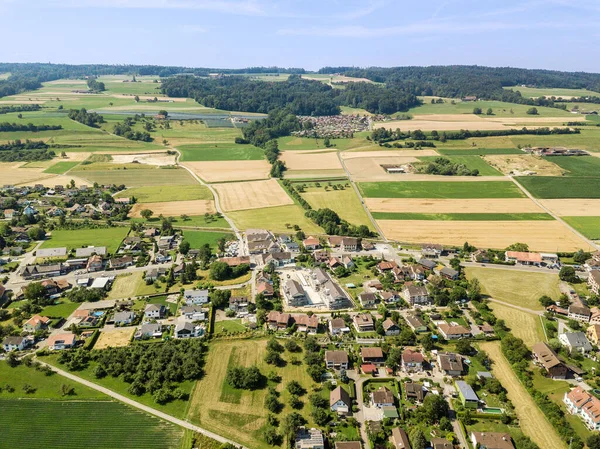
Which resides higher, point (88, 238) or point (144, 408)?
point (88, 238)

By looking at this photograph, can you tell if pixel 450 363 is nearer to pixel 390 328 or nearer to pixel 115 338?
pixel 390 328

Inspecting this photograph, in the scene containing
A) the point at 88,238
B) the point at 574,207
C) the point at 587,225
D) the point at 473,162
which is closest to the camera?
the point at 88,238

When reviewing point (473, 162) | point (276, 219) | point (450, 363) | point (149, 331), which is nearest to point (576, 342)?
point (450, 363)

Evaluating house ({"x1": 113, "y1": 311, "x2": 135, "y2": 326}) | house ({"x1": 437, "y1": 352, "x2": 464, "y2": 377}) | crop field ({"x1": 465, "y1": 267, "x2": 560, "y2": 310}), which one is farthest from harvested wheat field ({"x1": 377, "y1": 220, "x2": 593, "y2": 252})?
house ({"x1": 113, "y1": 311, "x2": 135, "y2": 326})

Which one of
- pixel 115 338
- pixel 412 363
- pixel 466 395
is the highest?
pixel 412 363

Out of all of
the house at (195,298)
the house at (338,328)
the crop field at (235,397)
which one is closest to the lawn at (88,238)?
the house at (195,298)

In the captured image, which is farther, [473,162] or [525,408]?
[473,162]

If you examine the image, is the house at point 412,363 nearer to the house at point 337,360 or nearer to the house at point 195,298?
the house at point 337,360
